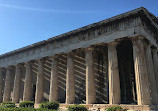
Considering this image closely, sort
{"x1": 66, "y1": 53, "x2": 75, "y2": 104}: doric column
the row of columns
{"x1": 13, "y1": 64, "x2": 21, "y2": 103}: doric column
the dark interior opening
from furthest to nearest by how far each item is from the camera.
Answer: {"x1": 13, "y1": 64, "x2": 21, "y2": 103}: doric column < the dark interior opening < {"x1": 66, "y1": 53, "x2": 75, "y2": 104}: doric column < the row of columns

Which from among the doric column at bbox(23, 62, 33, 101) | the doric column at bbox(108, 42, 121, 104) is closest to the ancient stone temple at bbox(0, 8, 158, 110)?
the doric column at bbox(108, 42, 121, 104)

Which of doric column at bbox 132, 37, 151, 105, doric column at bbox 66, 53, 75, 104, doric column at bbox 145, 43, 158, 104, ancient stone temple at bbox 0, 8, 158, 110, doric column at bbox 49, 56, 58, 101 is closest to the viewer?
doric column at bbox 132, 37, 151, 105

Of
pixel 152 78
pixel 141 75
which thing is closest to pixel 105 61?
pixel 152 78

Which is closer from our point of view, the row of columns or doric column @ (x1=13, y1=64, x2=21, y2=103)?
the row of columns

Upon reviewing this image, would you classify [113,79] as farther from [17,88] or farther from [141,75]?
[17,88]

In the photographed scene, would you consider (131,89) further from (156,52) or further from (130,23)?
(130,23)

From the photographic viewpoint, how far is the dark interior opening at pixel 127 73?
22.7 metres

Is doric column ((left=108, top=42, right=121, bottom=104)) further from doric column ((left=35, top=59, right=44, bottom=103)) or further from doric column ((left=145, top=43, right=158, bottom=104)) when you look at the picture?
doric column ((left=35, top=59, right=44, bottom=103))

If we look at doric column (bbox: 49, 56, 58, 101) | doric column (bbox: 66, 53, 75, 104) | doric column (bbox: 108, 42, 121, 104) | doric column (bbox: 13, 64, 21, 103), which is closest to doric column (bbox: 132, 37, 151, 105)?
doric column (bbox: 108, 42, 121, 104)

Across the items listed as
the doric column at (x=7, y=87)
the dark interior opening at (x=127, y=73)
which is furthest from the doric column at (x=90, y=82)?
the doric column at (x=7, y=87)

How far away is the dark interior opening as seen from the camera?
22719 mm

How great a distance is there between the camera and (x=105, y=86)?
2362 cm

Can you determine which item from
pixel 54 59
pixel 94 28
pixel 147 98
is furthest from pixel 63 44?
pixel 147 98

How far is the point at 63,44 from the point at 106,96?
8.95 meters
